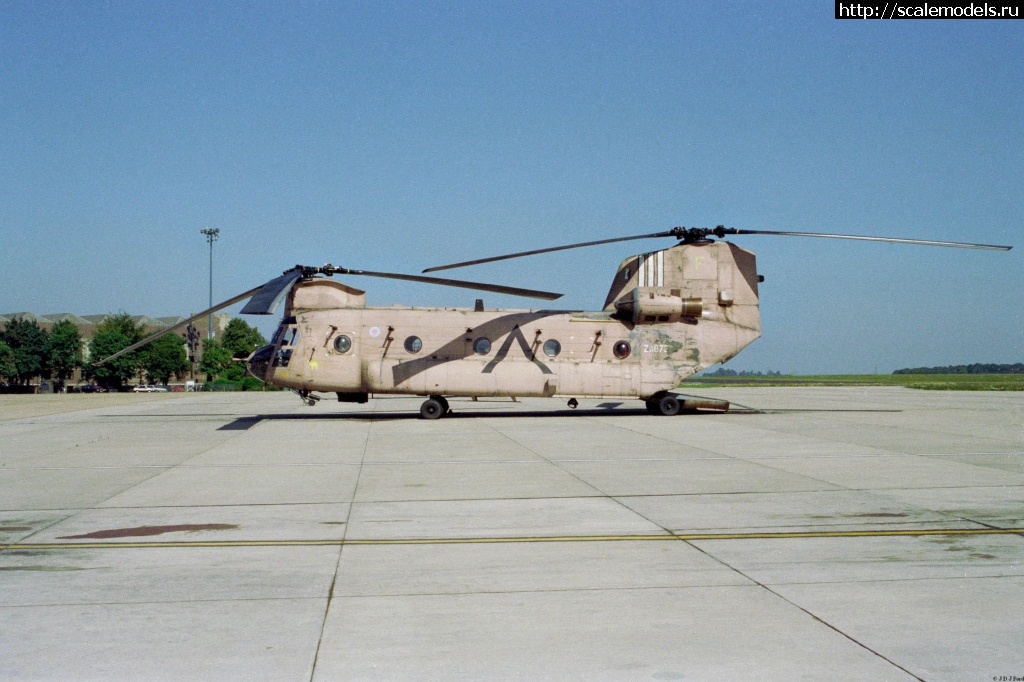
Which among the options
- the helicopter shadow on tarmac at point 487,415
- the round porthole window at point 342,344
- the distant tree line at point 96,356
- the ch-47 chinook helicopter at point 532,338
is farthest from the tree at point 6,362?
the round porthole window at point 342,344

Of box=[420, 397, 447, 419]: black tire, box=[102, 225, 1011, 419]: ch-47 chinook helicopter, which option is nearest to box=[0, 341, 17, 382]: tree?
box=[102, 225, 1011, 419]: ch-47 chinook helicopter

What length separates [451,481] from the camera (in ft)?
39.9

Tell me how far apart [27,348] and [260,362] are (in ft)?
288

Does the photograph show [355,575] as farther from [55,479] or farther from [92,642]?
[55,479]

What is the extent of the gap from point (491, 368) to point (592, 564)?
Result: 53.8 ft

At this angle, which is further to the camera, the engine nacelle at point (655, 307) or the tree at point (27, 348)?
the tree at point (27, 348)

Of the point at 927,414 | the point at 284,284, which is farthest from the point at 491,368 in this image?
the point at 927,414

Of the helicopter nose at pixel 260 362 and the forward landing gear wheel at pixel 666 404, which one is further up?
the helicopter nose at pixel 260 362

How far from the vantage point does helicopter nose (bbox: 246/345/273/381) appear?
23.3 metres

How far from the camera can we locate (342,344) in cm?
2322

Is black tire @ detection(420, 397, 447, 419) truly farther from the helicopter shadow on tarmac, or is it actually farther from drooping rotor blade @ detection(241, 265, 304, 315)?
drooping rotor blade @ detection(241, 265, 304, 315)

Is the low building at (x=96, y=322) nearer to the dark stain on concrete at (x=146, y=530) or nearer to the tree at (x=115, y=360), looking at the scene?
the tree at (x=115, y=360)

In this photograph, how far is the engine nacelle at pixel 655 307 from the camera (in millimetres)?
23906

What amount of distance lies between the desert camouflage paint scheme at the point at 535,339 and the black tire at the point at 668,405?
22 cm
